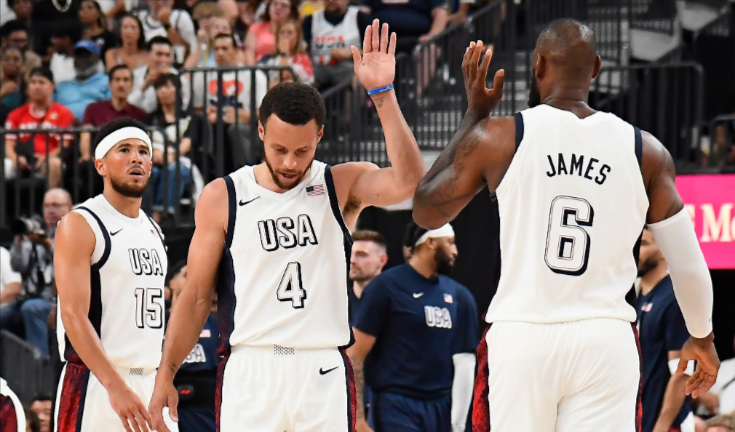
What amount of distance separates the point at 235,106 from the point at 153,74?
197 cm

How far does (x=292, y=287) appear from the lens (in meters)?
4.86

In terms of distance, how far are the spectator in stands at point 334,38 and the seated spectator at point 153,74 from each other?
1.50m

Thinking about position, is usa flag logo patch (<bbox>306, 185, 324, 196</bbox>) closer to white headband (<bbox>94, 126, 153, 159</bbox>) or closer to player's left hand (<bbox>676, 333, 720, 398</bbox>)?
player's left hand (<bbox>676, 333, 720, 398</bbox>)

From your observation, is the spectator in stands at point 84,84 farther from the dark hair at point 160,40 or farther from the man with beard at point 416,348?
the man with beard at point 416,348

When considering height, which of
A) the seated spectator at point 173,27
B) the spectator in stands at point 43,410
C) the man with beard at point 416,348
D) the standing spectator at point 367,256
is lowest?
the spectator in stands at point 43,410

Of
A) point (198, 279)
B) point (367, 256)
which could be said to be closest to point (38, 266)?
point (367, 256)

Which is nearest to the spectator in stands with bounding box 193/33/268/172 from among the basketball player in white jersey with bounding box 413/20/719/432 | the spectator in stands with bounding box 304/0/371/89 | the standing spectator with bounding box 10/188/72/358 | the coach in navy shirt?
the spectator in stands with bounding box 304/0/371/89

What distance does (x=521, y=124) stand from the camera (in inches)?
168

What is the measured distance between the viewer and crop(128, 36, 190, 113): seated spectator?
12152 millimetres

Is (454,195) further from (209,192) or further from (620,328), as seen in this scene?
(209,192)

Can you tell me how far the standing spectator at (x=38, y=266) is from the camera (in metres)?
10.9

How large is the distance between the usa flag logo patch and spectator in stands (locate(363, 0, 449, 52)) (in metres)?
7.93

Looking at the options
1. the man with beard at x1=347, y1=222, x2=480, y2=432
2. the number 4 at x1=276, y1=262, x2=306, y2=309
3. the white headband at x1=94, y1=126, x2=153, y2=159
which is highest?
the white headband at x1=94, y1=126, x2=153, y2=159

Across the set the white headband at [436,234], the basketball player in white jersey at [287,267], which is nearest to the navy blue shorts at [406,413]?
the white headband at [436,234]
